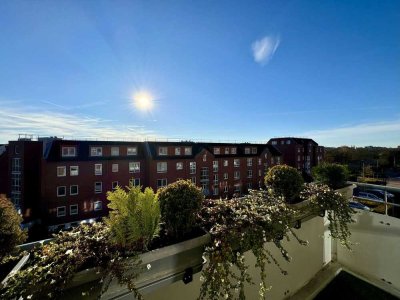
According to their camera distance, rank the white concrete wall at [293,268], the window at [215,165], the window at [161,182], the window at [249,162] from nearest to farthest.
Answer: the white concrete wall at [293,268] < the window at [161,182] < the window at [215,165] < the window at [249,162]

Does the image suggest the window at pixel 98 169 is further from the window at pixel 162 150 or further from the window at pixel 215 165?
the window at pixel 215 165

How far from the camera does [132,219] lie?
7.41 ft

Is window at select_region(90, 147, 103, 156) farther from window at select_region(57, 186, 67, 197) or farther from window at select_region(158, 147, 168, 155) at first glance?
window at select_region(158, 147, 168, 155)

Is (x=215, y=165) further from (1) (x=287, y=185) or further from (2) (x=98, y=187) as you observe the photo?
(1) (x=287, y=185)

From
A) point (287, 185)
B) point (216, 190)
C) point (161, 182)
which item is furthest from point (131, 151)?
point (287, 185)

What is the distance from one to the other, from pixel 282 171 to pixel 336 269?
2901mm

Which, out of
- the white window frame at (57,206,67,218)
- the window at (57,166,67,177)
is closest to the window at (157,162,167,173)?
the window at (57,166,67,177)

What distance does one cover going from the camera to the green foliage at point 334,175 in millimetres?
6053

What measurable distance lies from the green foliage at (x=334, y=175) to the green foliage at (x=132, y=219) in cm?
558

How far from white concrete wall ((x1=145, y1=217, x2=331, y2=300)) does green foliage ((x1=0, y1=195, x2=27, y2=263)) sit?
69.2 inches

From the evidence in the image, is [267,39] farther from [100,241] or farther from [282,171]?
[100,241]

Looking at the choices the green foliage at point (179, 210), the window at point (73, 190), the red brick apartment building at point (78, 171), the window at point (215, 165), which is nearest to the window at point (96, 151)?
the red brick apartment building at point (78, 171)

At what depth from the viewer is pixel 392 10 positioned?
15.8ft

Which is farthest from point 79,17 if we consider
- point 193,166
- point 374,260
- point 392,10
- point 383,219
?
point 193,166
